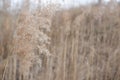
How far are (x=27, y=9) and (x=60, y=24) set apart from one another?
1340 millimetres

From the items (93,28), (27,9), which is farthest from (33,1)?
(93,28)

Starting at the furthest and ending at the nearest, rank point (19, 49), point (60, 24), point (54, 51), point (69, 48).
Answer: point (60, 24) < point (69, 48) < point (54, 51) < point (19, 49)

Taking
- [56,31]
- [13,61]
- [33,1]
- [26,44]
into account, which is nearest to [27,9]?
[33,1]

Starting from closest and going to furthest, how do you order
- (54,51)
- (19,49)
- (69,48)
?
1. (19,49)
2. (54,51)
3. (69,48)

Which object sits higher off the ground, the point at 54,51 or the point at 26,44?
the point at 26,44

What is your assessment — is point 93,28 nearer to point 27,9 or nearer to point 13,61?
point 13,61

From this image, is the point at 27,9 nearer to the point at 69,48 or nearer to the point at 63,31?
the point at 69,48

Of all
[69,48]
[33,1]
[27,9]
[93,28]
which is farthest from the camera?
[93,28]

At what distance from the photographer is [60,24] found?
2879mm

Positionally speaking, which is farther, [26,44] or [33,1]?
[33,1]

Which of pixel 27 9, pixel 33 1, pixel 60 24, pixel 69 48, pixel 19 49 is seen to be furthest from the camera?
pixel 60 24

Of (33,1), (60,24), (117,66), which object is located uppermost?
(33,1)

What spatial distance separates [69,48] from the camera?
7.86ft

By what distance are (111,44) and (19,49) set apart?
5.06ft
